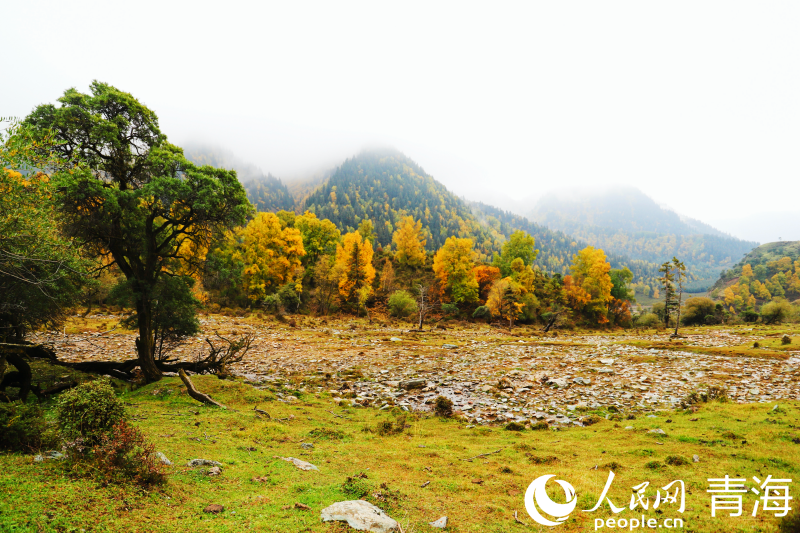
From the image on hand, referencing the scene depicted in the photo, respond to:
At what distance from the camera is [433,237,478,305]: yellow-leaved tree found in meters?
61.8

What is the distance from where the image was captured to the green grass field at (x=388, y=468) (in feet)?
14.7

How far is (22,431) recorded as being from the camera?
5.76 metres

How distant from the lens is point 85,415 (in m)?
5.75

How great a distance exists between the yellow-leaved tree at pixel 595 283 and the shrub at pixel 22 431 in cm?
7054

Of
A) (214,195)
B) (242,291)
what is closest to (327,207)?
(242,291)

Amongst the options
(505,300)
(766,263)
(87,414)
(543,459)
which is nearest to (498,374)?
(543,459)

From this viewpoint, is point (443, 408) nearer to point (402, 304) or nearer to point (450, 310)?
point (402, 304)

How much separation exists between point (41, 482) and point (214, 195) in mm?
10245

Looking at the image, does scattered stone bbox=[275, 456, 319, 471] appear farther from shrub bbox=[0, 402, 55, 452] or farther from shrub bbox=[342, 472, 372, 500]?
shrub bbox=[0, 402, 55, 452]

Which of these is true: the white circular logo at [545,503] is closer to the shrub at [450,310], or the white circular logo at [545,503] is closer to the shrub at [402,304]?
the shrub at [402,304]

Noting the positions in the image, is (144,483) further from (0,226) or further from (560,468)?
(560,468)

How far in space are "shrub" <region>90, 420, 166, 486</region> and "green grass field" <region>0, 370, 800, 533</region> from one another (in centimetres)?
29

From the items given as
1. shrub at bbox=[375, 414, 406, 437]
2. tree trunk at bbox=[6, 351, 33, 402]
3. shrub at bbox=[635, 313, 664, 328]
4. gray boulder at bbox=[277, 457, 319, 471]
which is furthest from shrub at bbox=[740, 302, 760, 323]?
tree trunk at bbox=[6, 351, 33, 402]

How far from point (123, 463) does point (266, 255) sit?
1928 inches
